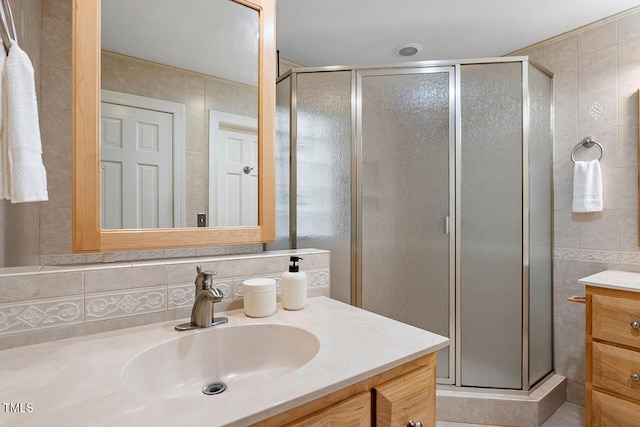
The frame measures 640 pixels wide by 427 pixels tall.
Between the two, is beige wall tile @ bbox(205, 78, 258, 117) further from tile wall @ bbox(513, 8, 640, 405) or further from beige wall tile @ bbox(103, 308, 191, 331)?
tile wall @ bbox(513, 8, 640, 405)

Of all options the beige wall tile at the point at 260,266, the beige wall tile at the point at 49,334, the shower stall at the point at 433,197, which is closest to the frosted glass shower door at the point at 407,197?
the shower stall at the point at 433,197

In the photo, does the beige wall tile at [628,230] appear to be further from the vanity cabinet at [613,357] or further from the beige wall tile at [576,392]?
the beige wall tile at [576,392]

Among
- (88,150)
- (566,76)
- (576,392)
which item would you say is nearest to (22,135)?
(88,150)

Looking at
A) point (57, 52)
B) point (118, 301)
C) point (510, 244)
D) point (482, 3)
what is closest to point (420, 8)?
point (482, 3)

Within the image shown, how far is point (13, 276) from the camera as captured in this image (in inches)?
30.1

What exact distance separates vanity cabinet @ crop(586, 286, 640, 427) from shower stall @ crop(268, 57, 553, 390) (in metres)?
0.31

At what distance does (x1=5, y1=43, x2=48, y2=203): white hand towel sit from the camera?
0.64 meters

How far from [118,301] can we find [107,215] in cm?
25

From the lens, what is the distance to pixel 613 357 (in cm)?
142

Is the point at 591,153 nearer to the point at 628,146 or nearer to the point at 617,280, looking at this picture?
the point at 628,146

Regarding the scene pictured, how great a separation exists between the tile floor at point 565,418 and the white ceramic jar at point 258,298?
53.0 inches

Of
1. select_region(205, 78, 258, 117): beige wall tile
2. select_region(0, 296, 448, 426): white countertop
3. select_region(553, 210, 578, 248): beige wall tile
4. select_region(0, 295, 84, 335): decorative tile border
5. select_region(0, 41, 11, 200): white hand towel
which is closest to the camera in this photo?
select_region(0, 296, 448, 426): white countertop

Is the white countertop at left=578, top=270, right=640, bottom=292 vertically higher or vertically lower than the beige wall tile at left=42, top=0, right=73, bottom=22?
lower

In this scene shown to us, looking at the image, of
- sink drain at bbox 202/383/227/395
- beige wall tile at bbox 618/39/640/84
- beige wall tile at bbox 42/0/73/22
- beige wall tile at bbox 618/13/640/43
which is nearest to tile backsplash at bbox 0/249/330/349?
sink drain at bbox 202/383/227/395
